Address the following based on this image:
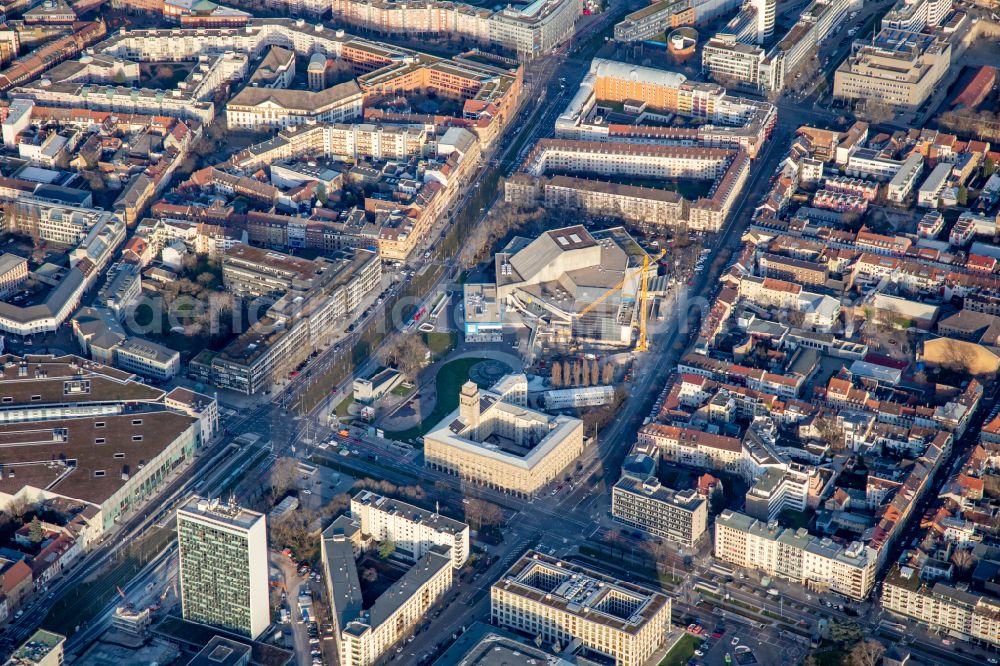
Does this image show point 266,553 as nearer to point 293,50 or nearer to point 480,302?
point 480,302

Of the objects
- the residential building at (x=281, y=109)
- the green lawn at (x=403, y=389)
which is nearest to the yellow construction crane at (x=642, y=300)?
the green lawn at (x=403, y=389)

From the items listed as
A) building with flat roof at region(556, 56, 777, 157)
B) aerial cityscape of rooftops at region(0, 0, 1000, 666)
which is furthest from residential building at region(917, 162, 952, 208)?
building with flat roof at region(556, 56, 777, 157)

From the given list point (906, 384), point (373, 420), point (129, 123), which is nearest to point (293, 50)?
point (129, 123)

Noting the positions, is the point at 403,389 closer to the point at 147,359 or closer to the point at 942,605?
the point at 147,359

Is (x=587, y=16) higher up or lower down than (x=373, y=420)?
higher up

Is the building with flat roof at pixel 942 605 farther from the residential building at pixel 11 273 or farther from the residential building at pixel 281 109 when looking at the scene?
the residential building at pixel 281 109

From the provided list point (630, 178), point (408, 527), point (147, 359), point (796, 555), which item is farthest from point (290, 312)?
point (796, 555)
